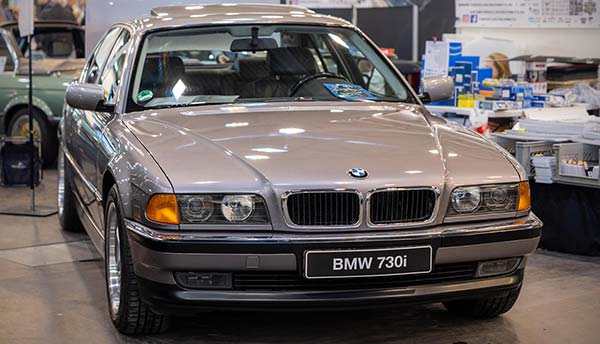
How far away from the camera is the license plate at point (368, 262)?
4.20 metres

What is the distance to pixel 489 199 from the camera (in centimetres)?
450

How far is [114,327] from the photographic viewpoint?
196 inches

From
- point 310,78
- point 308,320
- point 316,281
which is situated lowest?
point 308,320

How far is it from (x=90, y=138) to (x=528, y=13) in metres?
6.15

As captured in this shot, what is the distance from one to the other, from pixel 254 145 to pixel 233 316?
0.98 m

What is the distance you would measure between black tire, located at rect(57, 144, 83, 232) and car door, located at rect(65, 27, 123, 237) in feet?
1.52

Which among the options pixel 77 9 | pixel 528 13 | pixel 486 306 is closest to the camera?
pixel 486 306

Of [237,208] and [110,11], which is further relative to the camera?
[110,11]

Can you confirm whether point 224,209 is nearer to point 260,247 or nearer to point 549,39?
point 260,247

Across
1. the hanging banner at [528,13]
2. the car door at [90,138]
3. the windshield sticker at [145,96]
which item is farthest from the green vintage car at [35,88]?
the windshield sticker at [145,96]

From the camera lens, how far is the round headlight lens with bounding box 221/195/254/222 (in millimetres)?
4211

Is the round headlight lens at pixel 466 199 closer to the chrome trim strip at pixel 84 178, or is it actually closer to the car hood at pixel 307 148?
the car hood at pixel 307 148

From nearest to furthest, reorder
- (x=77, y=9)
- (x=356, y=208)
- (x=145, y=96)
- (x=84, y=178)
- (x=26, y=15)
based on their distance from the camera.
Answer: (x=356, y=208) → (x=145, y=96) → (x=84, y=178) → (x=26, y=15) → (x=77, y=9)

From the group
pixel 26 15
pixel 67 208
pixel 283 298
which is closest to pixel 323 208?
pixel 283 298
